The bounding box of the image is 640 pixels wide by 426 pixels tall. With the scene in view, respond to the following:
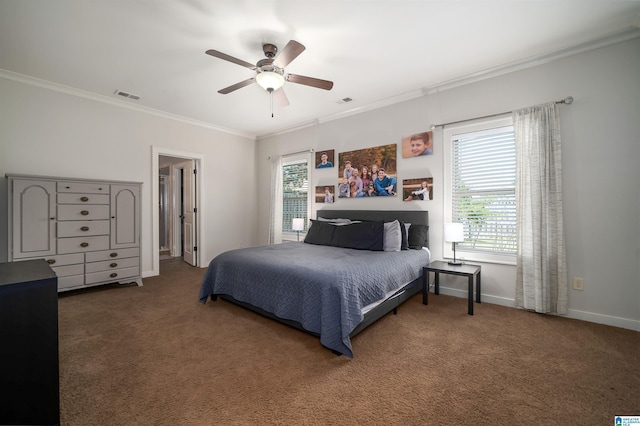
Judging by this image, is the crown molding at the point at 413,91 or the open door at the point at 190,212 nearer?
the crown molding at the point at 413,91

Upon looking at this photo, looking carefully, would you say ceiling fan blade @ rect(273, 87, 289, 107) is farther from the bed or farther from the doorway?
the doorway

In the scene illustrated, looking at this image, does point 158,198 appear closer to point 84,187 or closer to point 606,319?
point 84,187

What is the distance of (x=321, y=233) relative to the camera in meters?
4.02

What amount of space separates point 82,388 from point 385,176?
3.84 m

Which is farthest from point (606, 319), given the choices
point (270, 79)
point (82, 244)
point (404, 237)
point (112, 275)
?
point (82, 244)

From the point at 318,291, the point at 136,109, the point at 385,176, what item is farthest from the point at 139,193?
the point at 385,176

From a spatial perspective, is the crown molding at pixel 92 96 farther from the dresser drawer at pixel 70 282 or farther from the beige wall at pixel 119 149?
the dresser drawer at pixel 70 282

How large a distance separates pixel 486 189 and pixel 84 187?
5012mm

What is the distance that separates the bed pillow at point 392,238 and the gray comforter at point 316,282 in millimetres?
137

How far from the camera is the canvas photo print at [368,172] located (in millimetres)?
4074

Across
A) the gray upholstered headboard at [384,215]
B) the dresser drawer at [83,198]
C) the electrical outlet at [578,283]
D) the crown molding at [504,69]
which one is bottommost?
the electrical outlet at [578,283]

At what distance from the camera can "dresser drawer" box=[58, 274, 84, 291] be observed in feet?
10.8

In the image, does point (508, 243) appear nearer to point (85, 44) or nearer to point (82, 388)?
point (82, 388)

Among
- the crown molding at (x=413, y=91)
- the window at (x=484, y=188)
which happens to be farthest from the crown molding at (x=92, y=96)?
the window at (x=484, y=188)
